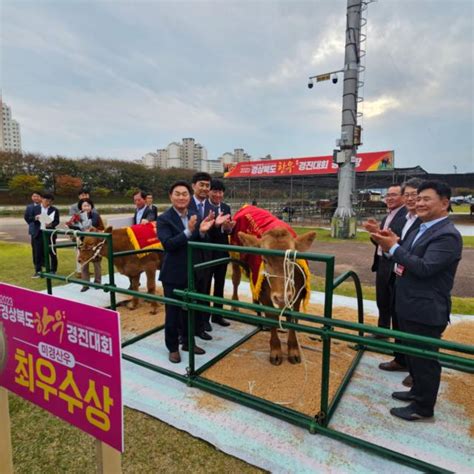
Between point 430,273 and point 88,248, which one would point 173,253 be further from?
point 88,248

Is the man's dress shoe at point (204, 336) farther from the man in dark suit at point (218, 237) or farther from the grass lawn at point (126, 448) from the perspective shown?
the grass lawn at point (126, 448)

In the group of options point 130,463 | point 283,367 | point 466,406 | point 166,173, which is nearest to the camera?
point 130,463

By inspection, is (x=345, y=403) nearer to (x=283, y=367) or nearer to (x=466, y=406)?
(x=283, y=367)

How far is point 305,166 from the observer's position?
15.5 m

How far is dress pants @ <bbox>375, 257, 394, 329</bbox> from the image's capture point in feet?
10.4

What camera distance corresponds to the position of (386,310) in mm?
3334

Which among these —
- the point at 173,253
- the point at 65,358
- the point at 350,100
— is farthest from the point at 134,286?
the point at 350,100

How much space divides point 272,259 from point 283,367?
1103mm

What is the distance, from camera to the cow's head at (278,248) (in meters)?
2.44

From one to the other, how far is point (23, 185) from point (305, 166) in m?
28.0

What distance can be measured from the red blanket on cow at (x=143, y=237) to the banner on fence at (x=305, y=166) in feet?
31.3

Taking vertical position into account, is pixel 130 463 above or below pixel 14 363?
below

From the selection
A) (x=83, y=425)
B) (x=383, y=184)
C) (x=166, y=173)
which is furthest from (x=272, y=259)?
(x=166, y=173)

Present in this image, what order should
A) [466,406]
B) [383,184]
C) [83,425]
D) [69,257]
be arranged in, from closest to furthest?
[83,425]
[466,406]
[69,257]
[383,184]
